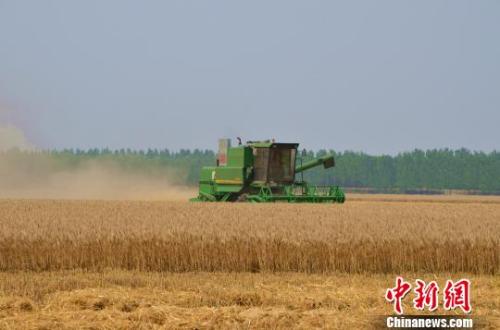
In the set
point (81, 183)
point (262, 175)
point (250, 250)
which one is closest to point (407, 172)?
point (81, 183)

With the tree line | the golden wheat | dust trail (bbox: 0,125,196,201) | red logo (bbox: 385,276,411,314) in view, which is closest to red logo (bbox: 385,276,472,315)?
red logo (bbox: 385,276,411,314)

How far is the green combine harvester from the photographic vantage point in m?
33.4

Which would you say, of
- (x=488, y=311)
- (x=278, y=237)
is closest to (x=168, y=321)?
(x=488, y=311)

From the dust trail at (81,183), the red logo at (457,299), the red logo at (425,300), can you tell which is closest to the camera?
the red logo at (457,299)

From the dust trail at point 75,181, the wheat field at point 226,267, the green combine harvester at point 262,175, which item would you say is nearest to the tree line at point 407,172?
the dust trail at point 75,181

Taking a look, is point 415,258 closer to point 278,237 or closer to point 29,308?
point 278,237

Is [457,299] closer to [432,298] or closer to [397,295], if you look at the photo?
[432,298]

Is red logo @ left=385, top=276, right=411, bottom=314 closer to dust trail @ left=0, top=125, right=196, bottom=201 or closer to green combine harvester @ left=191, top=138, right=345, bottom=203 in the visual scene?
green combine harvester @ left=191, top=138, right=345, bottom=203

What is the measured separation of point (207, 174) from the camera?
118ft

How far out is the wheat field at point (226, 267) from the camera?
11.4 meters

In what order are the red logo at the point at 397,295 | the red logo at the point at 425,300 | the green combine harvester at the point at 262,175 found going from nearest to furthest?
the red logo at the point at 397,295 < the red logo at the point at 425,300 < the green combine harvester at the point at 262,175

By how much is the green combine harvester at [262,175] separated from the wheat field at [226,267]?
37.7ft

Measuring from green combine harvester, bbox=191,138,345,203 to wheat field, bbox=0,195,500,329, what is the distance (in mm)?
11499

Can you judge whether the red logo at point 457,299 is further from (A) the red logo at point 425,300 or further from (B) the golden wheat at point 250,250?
(B) the golden wheat at point 250,250
